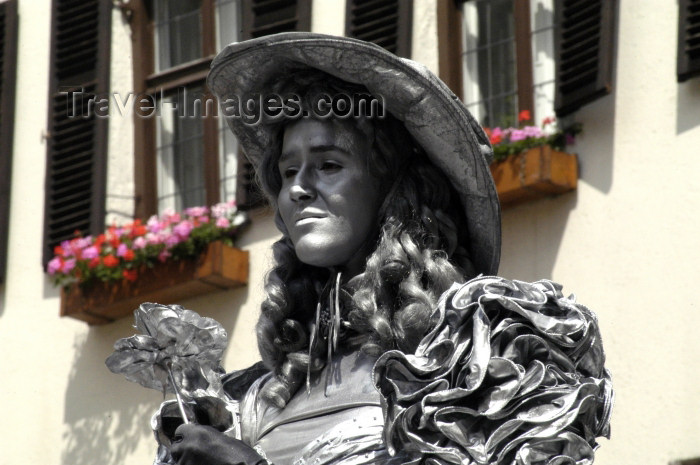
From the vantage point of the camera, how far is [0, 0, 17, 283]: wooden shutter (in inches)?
584

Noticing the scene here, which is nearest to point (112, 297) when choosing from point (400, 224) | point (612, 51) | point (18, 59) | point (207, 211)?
point (207, 211)

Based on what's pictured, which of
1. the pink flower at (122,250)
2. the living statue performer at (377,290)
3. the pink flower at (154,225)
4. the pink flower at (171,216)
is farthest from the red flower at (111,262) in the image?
the living statue performer at (377,290)

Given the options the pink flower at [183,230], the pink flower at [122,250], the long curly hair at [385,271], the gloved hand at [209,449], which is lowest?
the gloved hand at [209,449]

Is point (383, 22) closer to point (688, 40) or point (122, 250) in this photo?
point (122, 250)

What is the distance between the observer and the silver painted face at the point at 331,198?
17.2ft

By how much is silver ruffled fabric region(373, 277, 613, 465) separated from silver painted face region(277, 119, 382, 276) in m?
0.48

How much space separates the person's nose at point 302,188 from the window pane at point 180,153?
874cm

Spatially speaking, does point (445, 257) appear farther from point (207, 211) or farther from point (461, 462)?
point (207, 211)

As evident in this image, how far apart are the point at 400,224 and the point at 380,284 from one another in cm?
16

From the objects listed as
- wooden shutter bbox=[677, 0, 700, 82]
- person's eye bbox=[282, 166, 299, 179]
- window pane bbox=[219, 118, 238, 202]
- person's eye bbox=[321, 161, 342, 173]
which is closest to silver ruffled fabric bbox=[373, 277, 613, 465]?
person's eye bbox=[321, 161, 342, 173]

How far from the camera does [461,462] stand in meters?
4.62

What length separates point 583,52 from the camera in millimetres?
12125

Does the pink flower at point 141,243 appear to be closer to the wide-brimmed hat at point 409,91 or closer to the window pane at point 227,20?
the window pane at point 227,20

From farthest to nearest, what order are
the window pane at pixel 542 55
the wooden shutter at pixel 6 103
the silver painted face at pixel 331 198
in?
the wooden shutter at pixel 6 103 → the window pane at pixel 542 55 → the silver painted face at pixel 331 198
